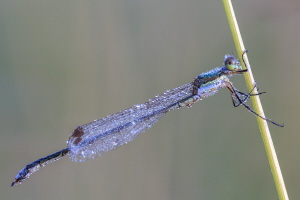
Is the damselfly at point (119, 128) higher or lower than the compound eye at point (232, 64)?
lower

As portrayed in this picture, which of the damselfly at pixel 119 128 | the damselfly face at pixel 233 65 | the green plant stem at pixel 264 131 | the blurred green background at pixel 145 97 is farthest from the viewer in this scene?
the blurred green background at pixel 145 97

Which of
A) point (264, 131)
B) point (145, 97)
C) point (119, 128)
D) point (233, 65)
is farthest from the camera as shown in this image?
point (145, 97)

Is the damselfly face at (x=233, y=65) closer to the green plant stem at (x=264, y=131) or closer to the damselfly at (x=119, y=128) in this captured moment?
the damselfly at (x=119, y=128)

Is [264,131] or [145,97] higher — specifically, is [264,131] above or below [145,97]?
below

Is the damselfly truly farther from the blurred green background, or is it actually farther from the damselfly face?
the blurred green background

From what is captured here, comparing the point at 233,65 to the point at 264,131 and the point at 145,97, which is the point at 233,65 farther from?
the point at 145,97

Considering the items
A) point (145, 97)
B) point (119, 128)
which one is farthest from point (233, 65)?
point (145, 97)

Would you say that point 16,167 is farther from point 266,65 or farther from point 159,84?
point 266,65

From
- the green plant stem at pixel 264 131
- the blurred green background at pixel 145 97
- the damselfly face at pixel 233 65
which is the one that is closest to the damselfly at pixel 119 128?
the damselfly face at pixel 233 65
